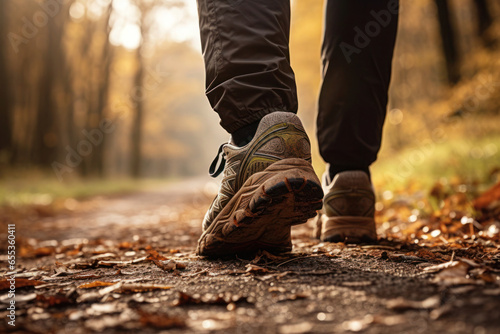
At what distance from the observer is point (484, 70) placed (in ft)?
20.9

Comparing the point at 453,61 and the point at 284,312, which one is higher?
the point at 453,61

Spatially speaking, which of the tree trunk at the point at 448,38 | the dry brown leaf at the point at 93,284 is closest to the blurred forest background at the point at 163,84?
the tree trunk at the point at 448,38

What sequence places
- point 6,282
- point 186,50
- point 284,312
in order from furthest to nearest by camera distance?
point 186,50, point 6,282, point 284,312

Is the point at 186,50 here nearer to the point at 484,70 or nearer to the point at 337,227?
the point at 484,70

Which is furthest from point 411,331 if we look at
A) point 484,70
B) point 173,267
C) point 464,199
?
point 484,70

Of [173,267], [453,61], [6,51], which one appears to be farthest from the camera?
[6,51]

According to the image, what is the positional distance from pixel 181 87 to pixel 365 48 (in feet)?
67.4

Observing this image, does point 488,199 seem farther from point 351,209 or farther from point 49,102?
point 49,102

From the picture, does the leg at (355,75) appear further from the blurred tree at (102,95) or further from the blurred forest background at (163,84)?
the blurred tree at (102,95)

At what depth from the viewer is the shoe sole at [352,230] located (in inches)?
72.5

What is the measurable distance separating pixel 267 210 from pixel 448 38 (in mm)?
9262

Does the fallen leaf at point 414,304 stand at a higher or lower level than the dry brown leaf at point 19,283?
higher

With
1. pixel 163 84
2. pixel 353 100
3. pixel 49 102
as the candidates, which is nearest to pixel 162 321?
pixel 353 100

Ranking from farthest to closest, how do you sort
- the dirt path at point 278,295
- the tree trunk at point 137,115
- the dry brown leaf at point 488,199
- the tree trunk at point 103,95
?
the tree trunk at point 137,115
the tree trunk at point 103,95
the dry brown leaf at point 488,199
the dirt path at point 278,295
